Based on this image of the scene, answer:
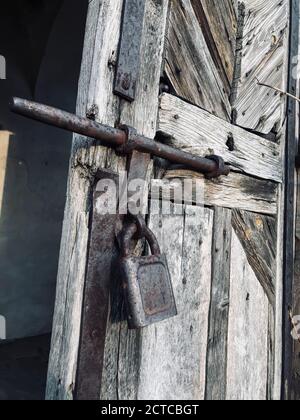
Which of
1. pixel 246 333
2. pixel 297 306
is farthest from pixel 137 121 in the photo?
pixel 297 306

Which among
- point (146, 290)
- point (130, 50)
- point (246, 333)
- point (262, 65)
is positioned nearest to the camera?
point (146, 290)

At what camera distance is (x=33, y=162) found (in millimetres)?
1889

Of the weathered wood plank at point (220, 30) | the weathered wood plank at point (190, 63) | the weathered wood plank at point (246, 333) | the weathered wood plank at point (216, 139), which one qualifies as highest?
the weathered wood plank at point (220, 30)

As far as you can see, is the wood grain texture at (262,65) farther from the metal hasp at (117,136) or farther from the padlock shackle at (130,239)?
the padlock shackle at (130,239)

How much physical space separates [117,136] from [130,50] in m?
0.27

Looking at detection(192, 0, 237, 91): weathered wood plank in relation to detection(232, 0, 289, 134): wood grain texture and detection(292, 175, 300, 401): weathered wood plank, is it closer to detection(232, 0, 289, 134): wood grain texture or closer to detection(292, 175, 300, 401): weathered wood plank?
detection(232, 0, 289, 134): wood grain texture

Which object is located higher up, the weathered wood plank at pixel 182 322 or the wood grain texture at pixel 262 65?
the wood grain texture at pixel 262 65

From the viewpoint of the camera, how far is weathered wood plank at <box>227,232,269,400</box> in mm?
1304

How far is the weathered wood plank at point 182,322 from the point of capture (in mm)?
1017

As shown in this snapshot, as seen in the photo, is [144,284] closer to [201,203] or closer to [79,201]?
[79,201]

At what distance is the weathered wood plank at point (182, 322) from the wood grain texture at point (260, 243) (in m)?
0.23

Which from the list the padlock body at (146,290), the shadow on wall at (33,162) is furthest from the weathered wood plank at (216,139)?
the shadow on wall at (33,162)

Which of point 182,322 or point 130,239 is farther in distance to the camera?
point 182,322

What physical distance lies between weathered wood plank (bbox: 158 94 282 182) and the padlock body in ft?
1.40
